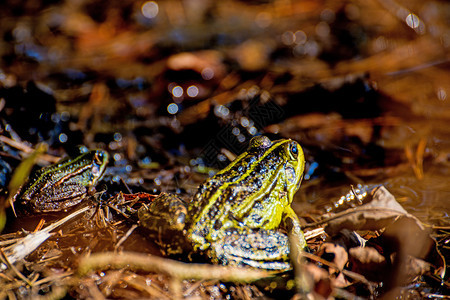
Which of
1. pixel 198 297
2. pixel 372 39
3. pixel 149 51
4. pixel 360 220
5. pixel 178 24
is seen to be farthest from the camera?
pixel 178 24

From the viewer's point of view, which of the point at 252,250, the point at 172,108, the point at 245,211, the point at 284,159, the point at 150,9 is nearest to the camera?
the point at 252,250

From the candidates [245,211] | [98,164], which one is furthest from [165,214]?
[98,164]

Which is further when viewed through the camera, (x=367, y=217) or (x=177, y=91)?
(x=177, y=91)

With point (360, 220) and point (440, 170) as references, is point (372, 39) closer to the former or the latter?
point (440, 170)

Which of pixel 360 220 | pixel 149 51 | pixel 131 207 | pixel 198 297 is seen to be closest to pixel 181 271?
pixel 198 297

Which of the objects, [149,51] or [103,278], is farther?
[149,51]

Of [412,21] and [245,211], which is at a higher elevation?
[412,21]

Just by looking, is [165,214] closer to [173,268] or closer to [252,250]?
[173,268]
